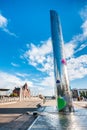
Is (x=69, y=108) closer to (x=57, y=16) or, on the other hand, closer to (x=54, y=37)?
(x=54, y=37)

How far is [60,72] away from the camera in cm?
1950

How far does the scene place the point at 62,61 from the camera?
19984 mm

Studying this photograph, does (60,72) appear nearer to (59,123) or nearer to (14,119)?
(14,119)

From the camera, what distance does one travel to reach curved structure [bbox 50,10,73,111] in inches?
749

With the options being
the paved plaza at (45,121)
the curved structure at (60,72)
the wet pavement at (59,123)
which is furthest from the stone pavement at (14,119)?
the curved structure at (60,72)

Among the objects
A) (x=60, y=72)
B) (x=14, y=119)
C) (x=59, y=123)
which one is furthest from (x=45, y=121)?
(x=60, y=72)

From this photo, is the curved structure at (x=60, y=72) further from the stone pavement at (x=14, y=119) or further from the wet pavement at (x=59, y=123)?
the wet pavement at (x=59, y=123)

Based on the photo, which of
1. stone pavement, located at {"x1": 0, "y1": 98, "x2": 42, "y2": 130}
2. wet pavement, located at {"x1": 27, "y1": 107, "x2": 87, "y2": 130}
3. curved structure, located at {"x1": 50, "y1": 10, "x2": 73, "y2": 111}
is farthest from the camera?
curved structure, located at {"x1": 50, "y1": 10, "x2": 73, "y2": 111}

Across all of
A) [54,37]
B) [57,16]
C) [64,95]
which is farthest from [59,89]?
[57,16]

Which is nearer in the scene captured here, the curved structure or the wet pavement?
the wet pavement

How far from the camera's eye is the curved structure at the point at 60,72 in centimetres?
1903

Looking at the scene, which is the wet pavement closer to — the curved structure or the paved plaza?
the paved plaza

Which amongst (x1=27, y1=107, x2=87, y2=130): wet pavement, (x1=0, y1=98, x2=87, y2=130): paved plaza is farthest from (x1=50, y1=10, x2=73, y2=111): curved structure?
(x1=27, y1=107, x2=87, y2=130): wet pavement

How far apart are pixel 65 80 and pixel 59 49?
3260 millimetres
